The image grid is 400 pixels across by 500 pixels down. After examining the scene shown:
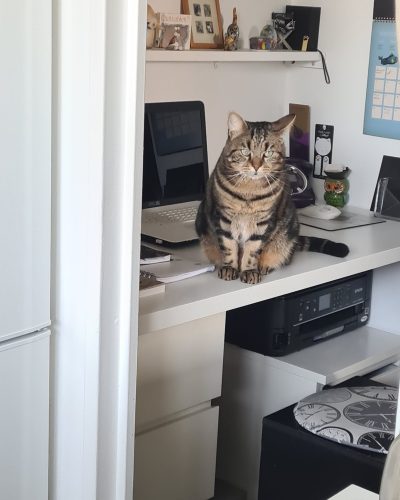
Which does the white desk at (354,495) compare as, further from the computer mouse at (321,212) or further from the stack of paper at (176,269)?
the computer mouse at (321,212)

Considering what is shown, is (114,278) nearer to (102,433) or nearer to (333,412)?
(102,433)

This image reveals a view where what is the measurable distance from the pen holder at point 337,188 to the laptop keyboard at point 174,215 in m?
0.52

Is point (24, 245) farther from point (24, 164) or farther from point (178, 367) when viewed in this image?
point (178, 367)

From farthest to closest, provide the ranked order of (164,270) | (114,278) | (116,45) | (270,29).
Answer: (270,29) → (164,270) → (114,278) → (116,45)

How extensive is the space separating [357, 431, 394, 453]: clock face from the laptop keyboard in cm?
90

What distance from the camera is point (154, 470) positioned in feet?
7.49

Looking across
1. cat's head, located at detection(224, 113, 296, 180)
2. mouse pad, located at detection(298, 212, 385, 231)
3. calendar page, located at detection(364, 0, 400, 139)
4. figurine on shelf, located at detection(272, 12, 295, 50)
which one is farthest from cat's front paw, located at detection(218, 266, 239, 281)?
figurine on shelf, located at detection(272, 12, 295, 50)

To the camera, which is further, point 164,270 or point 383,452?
point 164,270

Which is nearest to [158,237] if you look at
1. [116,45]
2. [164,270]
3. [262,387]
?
[164,270]

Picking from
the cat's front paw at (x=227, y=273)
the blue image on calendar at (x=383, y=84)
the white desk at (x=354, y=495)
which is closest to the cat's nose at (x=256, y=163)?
the cat's front paw at (x=227, y=273)

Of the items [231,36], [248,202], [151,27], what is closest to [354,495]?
[248,202]

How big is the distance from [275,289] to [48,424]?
30.1 inches

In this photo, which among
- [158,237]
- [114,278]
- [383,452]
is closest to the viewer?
[114,278]

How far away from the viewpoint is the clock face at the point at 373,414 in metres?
2.18
